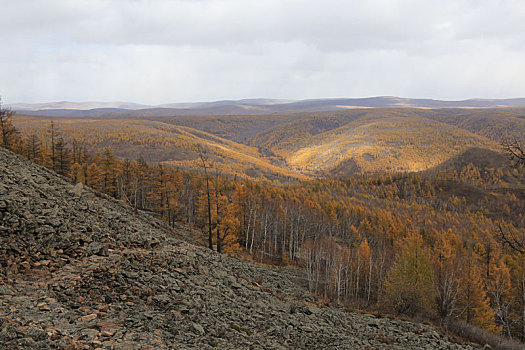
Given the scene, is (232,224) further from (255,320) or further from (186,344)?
(186,344)

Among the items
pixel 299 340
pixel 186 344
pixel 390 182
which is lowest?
pixel 390 182

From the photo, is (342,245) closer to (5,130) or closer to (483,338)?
(483,338)

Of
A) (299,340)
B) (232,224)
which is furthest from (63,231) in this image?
(232,224)

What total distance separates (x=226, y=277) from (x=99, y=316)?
8848 mm

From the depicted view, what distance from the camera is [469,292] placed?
118 ft

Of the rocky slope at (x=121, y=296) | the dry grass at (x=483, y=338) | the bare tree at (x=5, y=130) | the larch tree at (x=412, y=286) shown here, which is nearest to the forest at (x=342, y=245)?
the larch tree at (x=412, y=286)

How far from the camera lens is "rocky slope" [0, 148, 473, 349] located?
8852mm

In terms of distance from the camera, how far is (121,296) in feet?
36.4

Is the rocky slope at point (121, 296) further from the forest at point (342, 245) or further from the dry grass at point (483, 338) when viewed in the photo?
the forest at point (342, 245)

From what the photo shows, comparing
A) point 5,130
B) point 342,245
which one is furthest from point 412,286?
point 5,130

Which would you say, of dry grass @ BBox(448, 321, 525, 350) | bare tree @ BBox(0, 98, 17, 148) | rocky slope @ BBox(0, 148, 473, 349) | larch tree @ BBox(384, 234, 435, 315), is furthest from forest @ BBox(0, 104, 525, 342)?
rocky slope @ BBox(0, 148, 473, 349)

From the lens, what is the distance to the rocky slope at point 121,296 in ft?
29.0

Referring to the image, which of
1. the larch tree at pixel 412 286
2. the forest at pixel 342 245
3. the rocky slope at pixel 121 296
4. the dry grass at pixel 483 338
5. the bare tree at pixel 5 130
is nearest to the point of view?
the rocky slope at pixel 121 296

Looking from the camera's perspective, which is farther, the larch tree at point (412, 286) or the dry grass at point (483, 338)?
the larch tree at point (412, 286)
